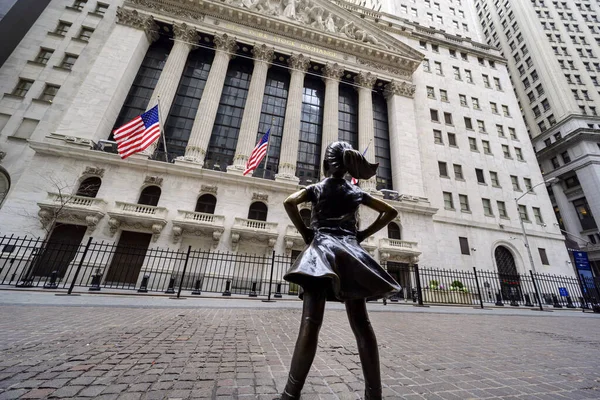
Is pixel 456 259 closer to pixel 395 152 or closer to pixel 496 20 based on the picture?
pixel 395 152

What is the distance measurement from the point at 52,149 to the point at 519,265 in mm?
39204

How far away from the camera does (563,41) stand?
4209cm

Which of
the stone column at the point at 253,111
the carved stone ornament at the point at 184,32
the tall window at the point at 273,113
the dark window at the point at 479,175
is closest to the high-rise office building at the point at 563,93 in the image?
the dark window at the point at 479,175

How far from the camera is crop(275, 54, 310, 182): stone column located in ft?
65.4

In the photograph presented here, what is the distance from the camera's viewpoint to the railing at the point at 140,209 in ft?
50.4

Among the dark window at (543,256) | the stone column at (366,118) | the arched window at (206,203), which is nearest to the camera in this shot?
the arched window at (206,203)

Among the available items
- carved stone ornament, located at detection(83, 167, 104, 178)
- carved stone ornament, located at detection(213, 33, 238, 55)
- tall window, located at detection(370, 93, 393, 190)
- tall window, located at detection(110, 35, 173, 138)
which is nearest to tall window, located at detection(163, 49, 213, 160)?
carved stone ornament, located at detection(213, 33, 238, 55)

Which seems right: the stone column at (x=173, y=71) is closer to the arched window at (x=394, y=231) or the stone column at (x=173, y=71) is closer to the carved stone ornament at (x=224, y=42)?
the carved stone ornament at (x=224, y=42)

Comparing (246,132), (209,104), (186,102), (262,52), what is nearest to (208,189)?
(246,132)

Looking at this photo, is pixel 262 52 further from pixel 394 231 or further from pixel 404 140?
pixel 394 231

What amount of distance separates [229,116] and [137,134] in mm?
11084

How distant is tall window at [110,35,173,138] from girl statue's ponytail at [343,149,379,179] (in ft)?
78.7

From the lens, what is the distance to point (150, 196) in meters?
16.9

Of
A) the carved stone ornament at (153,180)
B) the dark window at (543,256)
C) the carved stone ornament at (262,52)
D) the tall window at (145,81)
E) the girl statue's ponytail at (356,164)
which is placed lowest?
the girl statue's ponytail at (356,164)
